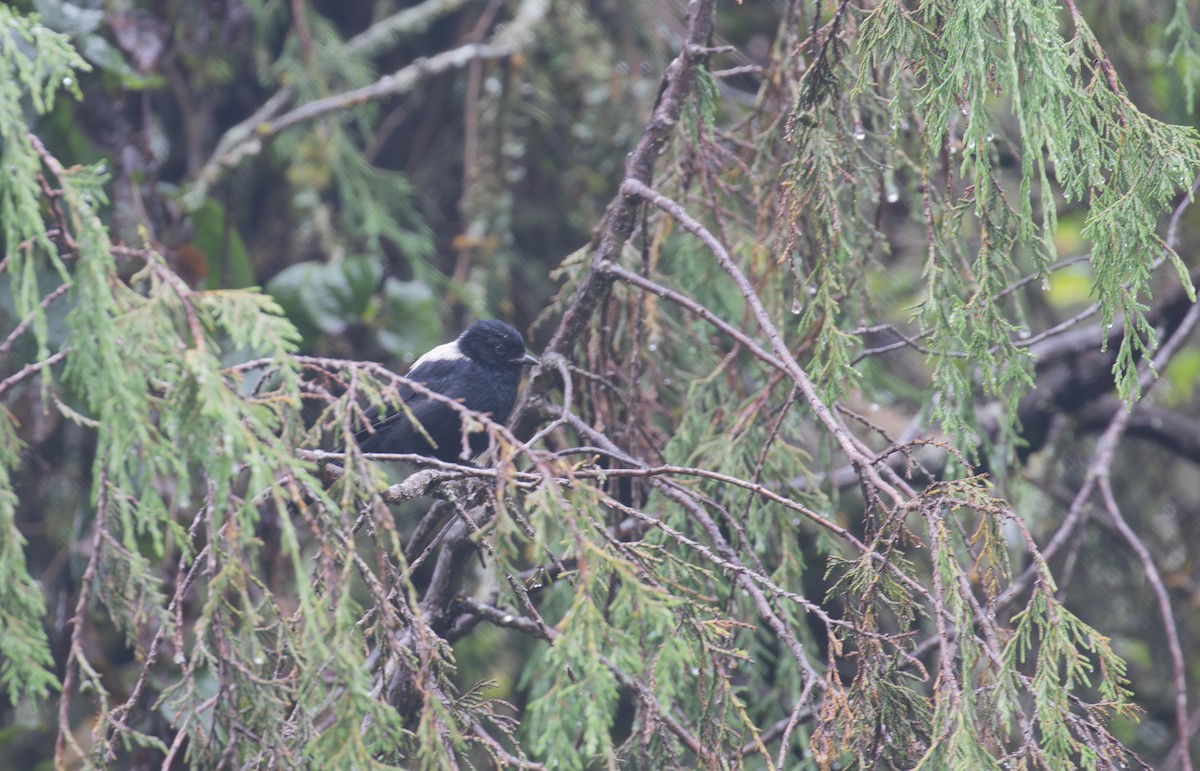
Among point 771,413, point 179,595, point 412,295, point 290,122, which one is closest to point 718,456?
point 771,413

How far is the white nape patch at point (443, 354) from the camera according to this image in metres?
4.32

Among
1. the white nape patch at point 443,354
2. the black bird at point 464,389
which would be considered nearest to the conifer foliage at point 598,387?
the white nape patch at point 443,354

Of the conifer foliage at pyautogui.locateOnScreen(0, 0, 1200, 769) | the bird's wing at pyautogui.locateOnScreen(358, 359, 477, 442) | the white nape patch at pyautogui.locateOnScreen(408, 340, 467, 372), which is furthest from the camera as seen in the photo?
the white nape patch at pyautogui.locateOnScreen(408, 340, 467, 372)

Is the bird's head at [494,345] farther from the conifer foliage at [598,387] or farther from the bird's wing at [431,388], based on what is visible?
the conifer foliage at [598,387]

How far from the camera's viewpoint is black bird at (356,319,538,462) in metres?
4.14

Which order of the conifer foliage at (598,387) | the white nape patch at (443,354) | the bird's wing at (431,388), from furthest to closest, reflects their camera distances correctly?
the white nape patch at (443,354) < the bird's wing at (431,388) < the conifer foliage at (598,387)

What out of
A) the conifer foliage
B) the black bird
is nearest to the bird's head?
the black bird

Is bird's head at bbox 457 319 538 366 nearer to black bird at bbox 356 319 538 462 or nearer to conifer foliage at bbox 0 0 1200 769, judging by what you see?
black bird at bbox 356 319 538 462

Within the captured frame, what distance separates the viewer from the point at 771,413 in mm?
3045

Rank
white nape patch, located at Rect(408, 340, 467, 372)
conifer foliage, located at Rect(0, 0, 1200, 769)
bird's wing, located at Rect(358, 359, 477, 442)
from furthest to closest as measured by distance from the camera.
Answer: white nape patch, located at Rect(408, 340, 467, 372)
bird's wing, located at Rect(358, 359, 477, 442)
conifer foliage, located at Rect(0, 0, 1200, 769)

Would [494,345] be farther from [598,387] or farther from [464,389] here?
[598,387]

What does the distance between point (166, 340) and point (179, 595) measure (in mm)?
537

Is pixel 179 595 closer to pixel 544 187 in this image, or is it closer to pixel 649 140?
pixel 649 140

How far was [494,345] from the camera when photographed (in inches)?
165
